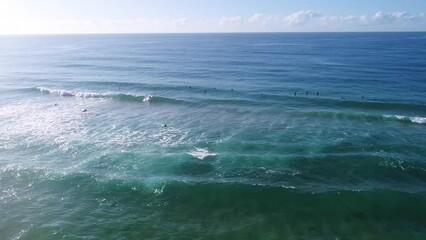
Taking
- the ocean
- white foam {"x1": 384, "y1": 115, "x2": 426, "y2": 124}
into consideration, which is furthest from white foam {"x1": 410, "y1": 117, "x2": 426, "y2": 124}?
the ocean

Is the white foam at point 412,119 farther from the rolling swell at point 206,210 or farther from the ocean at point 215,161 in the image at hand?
the rolling swell at point 206,210

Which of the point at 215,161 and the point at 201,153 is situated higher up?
the point at 201,153

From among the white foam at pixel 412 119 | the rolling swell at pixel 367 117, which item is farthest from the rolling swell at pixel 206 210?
the white foam at pixel 412 119

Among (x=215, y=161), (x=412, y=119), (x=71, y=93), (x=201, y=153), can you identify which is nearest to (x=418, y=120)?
(x=412, y=119)

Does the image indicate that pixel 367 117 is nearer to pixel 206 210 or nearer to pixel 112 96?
pixel 206 210

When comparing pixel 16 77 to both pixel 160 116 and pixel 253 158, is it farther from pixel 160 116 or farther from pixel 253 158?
pixel 253 158

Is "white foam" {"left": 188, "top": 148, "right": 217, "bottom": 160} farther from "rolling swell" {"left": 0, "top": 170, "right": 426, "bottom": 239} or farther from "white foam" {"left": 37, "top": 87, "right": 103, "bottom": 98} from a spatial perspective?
"white foam" {"left": 37, "top": 87, "right": 103, "bottom": 98}
